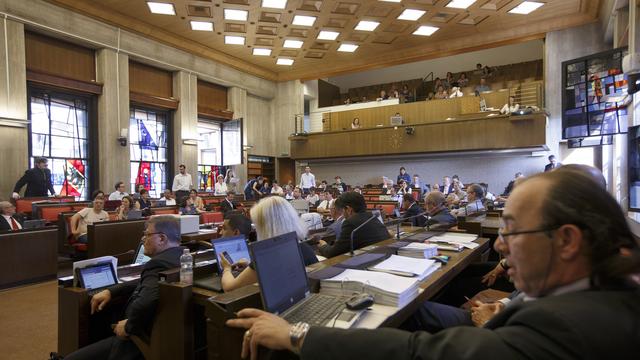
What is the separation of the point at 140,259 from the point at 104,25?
879 cm

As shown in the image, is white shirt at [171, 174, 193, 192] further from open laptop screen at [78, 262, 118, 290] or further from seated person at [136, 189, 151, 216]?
open laptop screen at [78, 262, 118, 290]

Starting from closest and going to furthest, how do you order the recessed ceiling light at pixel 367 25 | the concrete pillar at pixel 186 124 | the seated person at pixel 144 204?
the seated person at pixel 144 204
the recessed ceiling light at pixel 367 25
the concrete pillar at pixel 186 124

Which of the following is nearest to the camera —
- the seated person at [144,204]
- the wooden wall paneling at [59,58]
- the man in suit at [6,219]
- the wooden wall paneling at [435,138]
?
the man in suit at [6,219]

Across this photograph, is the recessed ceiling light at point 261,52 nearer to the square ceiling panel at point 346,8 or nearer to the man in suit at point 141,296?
the square ceiling panel at point 346,8

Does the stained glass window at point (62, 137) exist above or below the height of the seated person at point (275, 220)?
above

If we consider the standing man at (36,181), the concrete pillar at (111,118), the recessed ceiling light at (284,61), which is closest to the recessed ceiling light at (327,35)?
the recessed ceiling light at (284,61)

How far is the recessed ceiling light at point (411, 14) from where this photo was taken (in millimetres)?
10148

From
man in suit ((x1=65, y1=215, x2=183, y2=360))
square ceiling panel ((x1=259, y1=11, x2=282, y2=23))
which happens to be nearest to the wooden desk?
man in suit ((x1=65, y1=215, x2=183, y2=360))

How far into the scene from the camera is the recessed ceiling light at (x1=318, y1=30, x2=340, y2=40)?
37.9ft

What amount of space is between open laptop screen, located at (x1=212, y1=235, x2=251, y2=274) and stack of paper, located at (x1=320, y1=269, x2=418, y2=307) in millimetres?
970

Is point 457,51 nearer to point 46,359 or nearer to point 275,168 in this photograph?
point 275,168

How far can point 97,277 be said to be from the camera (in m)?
2.34

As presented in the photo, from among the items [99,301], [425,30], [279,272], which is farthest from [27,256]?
[425,30]

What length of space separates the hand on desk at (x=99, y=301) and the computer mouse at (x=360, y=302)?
1490 millimetres
